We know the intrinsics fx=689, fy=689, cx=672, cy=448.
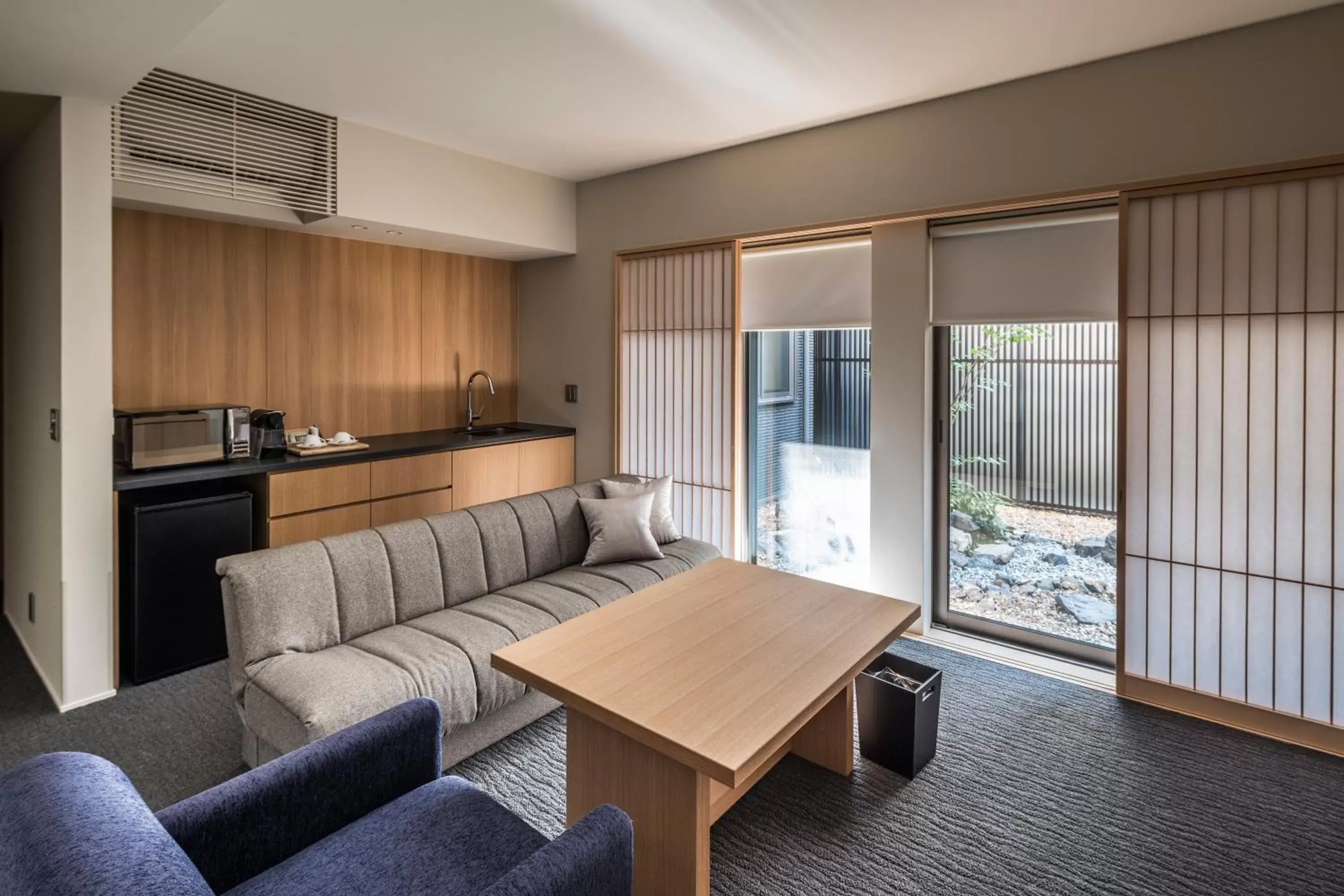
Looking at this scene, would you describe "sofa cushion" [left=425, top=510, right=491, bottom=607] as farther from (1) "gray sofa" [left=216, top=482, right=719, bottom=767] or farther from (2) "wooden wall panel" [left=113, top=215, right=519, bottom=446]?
(2) "wooden wall panel" [left=113, top=215, right=519, bottom=446]

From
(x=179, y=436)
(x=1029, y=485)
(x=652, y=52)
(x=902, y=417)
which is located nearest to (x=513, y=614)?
(x=179, y=436)

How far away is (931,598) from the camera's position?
3588 mm

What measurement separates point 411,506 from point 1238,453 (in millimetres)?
3849

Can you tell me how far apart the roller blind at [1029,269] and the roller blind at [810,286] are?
0.38 meters

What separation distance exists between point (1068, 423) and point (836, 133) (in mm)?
1803

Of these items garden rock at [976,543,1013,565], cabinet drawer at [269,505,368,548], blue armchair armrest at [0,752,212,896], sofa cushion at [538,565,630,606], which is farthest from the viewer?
garden rock at [976,543,1013,565]

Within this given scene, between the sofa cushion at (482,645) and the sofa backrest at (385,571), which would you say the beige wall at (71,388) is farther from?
the sofa cushion at (482,645)

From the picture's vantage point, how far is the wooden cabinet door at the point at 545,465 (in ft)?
14.8

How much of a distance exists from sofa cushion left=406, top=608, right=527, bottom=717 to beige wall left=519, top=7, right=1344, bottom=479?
2144 mm

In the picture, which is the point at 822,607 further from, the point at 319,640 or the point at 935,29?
the point at 935,29

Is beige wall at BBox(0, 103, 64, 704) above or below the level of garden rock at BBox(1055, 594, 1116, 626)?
above

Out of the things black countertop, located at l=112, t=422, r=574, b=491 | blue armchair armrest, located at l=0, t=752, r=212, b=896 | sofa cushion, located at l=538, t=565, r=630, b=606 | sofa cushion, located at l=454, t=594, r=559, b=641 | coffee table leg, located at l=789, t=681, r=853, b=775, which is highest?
black countertop, located at l=112, t=422, r=574, b=491

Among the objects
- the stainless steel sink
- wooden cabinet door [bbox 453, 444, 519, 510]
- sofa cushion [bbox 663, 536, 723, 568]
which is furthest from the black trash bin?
the stainless steel sink

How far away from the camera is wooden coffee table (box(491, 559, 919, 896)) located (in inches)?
65.2
